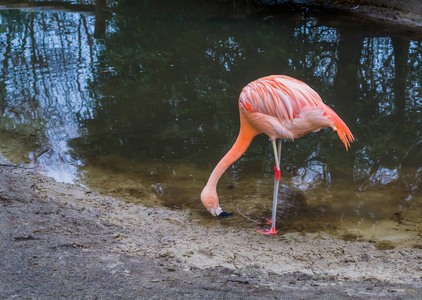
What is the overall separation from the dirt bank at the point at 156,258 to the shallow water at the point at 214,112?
12.6 inches

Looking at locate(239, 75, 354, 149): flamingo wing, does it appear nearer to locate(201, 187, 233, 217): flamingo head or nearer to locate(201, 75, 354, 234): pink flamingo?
locate(201, 75, 354, 234): pink flamingo

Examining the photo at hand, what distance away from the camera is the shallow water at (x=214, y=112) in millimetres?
4641

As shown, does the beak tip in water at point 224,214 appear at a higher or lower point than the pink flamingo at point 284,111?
lower

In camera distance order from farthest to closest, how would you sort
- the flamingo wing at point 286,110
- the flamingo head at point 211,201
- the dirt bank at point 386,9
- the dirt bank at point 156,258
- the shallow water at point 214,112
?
the dirt bank at point 386,9
the shallow water at point 214,112
the flamingo head at point 211,201
the flamingo wing at point 286,110
the dirt bank at point 156,258

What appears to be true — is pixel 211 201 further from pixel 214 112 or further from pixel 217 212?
pixel 214 112

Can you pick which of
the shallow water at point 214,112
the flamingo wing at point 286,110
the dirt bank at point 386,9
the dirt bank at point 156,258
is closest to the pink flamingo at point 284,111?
the flamingo wing at point 286,110

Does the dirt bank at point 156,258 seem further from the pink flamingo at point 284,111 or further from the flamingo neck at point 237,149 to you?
the pink flamingo at point 284,111

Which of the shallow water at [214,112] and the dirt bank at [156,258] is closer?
the dirt bank at [156,258]

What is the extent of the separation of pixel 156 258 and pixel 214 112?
3.41m

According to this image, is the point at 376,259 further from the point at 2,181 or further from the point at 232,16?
the point at 232,16

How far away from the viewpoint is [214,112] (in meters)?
6.44

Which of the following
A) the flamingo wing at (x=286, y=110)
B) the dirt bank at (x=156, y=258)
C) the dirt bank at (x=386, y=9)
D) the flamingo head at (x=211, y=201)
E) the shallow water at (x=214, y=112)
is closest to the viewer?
the dirt bank at (x=156, y=258)

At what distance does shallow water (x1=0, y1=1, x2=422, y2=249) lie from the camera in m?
4.64

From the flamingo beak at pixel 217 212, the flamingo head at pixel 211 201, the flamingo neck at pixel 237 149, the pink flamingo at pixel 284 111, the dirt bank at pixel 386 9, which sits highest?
the dirt bank at pixel 386 9
